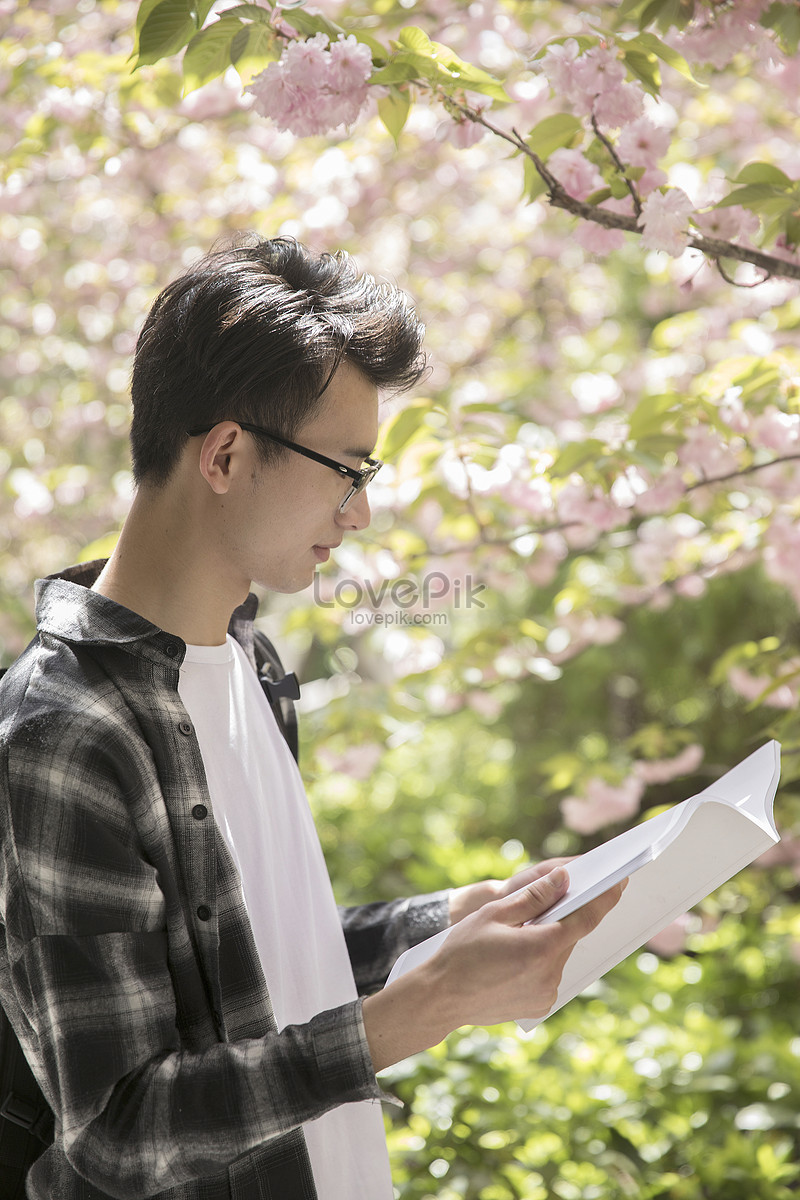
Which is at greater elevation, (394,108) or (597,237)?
(394,108)

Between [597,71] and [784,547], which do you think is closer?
[597,71]

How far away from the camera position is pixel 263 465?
1110 mm

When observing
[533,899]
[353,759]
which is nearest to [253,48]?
[533,899]

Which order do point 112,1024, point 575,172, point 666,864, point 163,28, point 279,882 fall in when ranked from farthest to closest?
1. point 575,172
2. point 163,28
3. point 279,882
4. point 666,864
5. point 112,1024

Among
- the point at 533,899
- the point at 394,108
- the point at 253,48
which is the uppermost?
the point at 253,48

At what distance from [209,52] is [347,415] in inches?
27.2

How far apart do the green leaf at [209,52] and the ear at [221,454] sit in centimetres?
67

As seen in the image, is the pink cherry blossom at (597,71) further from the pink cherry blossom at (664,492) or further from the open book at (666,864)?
the open book at (666,864)

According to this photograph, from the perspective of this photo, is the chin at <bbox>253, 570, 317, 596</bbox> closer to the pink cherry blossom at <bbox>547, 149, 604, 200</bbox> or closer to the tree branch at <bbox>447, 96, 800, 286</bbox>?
the tree branch at <bbox>447, 96, 800, 286</bbox>

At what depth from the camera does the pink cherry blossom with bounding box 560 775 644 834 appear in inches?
111

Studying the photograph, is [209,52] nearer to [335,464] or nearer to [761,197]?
[335,464]

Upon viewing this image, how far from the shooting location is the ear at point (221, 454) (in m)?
1.09

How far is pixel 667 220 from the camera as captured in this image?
4.82ft

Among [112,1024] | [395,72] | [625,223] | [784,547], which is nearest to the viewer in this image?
[112,1024]
